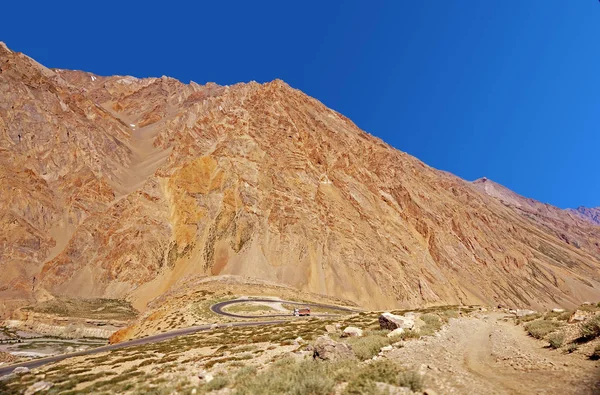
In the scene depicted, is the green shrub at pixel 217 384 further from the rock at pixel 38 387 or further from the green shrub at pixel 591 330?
the green shrub at pixel 591 330

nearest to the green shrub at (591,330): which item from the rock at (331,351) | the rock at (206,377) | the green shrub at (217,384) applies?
the rock at (331,351)

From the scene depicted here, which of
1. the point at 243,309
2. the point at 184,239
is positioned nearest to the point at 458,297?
the point at 243,309

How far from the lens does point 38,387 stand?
16.5 metres

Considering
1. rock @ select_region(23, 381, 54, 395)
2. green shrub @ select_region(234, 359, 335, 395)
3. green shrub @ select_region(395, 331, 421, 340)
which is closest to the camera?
green shrub @ select_region(234, 359, 335, 395)

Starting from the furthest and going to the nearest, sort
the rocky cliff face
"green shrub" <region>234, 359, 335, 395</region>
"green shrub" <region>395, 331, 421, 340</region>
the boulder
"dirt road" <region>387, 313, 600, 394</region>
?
the rocky cliff face → the boulder → "green shrub" <region>395, 331, 421, 340</region> → "green shrub" <region>234, 359, 335, 395</region> → "dirt road" <region>387, 313, 600, 394</region>

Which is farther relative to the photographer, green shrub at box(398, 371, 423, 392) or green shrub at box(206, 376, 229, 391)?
green shrub at box(206, 376, 229, 391)

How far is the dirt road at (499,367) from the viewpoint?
28.3ft

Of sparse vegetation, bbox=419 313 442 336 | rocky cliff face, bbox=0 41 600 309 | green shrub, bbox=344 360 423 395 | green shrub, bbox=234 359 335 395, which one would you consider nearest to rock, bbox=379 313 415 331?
sparse vegetation, bbox=419 313 442 336

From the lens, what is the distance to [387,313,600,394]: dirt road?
863cm

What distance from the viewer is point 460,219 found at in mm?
120438

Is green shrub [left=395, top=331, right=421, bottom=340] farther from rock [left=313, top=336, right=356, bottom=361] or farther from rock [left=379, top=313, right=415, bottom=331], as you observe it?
rock [left=313, top=336, right=356, bottom=361]

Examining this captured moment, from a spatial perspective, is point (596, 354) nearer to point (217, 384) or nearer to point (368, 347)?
point (368, 347)

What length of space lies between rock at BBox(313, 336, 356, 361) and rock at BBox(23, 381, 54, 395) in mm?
13180

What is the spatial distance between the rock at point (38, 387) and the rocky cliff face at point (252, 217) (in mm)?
62642
